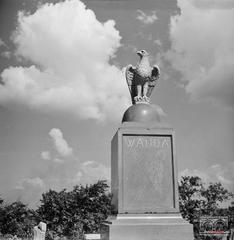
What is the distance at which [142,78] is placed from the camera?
11.0 meters

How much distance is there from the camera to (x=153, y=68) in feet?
37.1

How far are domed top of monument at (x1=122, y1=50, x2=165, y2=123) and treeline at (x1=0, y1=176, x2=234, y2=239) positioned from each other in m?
20.1

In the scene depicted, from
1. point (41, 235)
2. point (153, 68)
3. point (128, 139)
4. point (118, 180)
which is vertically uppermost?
point (153, 68)

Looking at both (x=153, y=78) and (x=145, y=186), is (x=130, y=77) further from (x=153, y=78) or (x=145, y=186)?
(x=145, y=186)

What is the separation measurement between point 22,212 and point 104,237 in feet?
78.9

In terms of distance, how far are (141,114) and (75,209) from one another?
23.5m

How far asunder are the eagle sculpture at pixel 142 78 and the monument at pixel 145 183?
2.70ft

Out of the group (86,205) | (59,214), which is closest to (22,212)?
(59,214)

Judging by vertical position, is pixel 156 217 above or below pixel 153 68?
below

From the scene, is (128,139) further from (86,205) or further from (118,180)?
(86,205)

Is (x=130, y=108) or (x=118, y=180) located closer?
(x=118, y=180)

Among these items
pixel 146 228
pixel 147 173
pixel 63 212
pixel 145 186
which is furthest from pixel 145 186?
pixel 63 212

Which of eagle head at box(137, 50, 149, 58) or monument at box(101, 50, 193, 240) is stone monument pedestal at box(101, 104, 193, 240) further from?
eagle head at box(137, 50, 149, 58)

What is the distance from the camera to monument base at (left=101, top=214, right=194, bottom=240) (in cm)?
852
